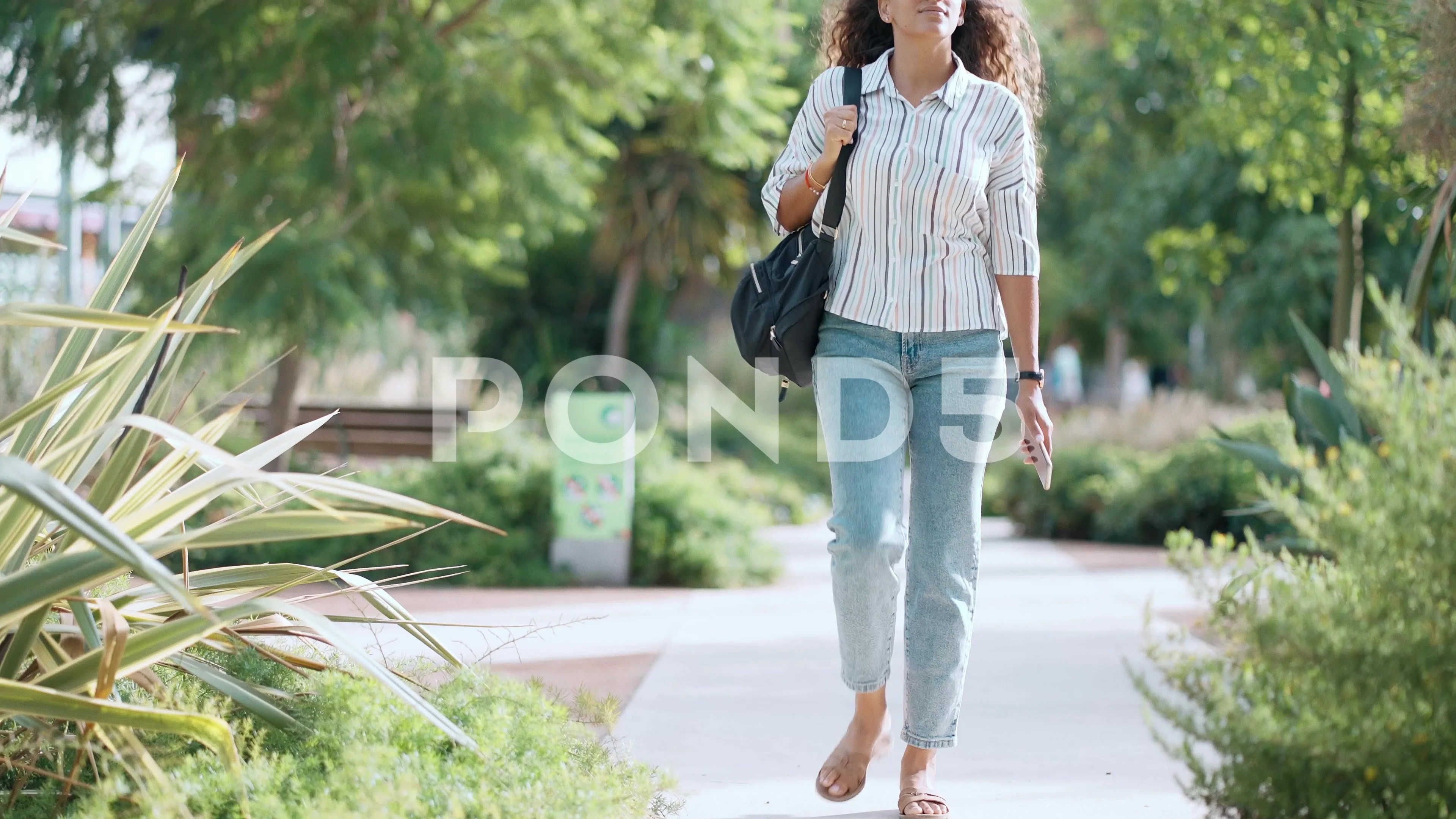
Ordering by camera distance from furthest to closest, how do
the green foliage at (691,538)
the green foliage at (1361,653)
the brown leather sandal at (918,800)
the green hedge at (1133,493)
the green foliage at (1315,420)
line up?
the green hedge at (1133,493) < the green foliage at (691,538) < the green foliage at (1315,420) < the brown leather sandal at (918,800) < the green foliage at (1361,653)

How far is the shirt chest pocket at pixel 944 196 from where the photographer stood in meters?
3.01

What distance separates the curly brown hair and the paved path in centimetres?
130

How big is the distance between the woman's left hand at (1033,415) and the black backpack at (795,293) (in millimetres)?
479

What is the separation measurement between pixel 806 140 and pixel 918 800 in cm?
149

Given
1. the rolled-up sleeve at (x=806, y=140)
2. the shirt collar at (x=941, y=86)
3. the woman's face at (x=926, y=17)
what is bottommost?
the rolled-up sleeve at (x=806, y=140)

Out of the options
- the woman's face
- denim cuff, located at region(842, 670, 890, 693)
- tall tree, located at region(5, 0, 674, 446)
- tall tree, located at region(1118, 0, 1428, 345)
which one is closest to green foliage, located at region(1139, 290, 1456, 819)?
denim cuff, located at region(842, 670, 890, 693)

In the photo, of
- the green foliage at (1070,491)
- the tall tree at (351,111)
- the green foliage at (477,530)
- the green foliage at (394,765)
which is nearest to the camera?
the green foliage at (394,765)

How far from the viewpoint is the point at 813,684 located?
4742mm

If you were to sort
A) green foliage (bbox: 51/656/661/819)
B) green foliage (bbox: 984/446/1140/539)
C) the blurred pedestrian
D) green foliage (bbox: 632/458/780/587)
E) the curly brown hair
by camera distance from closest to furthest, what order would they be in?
1. green foliage (bbox: 51/656/661/819)
2. the curly brown hair
3. green foliage (bbox: 632/458/780/587)
4. green foliage (bbox: 984/446/1140/539)
5. the blurred pedestrian

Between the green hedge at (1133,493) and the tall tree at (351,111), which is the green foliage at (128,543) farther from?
the green hedge at (1133,493)

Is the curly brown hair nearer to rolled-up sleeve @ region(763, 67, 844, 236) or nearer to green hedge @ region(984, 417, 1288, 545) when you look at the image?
rolled-up sleeve @ region(763, 67, 844, 236)

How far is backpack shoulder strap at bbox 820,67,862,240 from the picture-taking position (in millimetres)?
3100

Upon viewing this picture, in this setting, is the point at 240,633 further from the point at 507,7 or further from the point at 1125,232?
the point at 1125,232

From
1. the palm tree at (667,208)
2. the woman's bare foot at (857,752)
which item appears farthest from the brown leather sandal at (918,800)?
the palm tree at (667,208)
